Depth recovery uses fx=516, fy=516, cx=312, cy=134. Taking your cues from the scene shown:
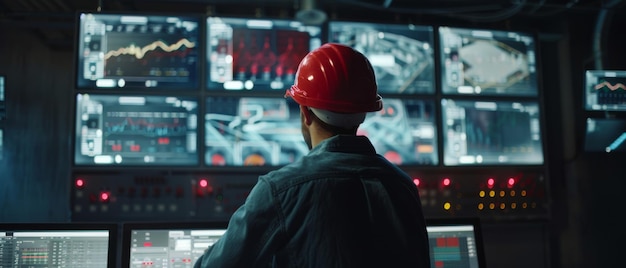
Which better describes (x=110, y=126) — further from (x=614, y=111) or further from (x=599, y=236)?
(x=599, y=236)

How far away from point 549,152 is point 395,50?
1296 millimetres

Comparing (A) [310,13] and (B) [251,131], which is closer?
(A) [310,13]

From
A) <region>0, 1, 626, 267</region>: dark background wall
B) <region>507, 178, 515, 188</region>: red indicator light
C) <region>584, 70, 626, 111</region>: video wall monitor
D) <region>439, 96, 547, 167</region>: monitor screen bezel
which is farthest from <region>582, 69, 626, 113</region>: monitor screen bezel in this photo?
<region>507, 178, 515, 188</region>: red indicator light

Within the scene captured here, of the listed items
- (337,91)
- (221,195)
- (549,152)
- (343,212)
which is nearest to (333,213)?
(343,212)

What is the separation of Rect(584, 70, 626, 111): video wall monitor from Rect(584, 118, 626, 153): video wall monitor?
0.29 ft

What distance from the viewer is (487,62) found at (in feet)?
9.96

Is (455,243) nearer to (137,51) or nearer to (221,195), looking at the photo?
(221,195)

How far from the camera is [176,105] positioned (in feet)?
9.08

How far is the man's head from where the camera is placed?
45.7 inches

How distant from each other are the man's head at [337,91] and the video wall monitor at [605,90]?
2080 mm

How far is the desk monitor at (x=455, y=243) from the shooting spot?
182cm

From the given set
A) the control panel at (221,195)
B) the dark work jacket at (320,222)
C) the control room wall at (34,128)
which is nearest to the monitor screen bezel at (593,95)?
the control panel at (221,195)

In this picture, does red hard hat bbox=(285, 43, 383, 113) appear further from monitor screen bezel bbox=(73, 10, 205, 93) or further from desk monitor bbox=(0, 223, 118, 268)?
monitor screen bezel bbox=(73, 10, 205, 93)

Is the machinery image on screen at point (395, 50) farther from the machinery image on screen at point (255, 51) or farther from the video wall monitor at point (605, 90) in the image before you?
the video wall monitor at point (605, 90)
